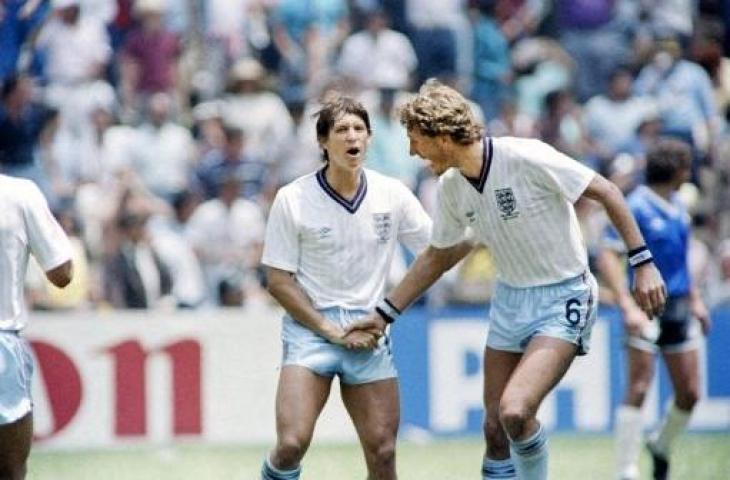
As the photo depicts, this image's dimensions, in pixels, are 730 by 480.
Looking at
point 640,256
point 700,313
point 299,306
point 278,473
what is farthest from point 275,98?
point 640,256

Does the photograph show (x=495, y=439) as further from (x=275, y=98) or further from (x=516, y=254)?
(x=275, y=98)

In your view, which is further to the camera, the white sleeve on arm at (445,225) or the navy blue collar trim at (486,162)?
the white sleeve on arm at (445,225)

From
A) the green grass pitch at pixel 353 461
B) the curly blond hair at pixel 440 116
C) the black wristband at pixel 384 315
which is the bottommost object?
the green grass pitch at pixel 353 461

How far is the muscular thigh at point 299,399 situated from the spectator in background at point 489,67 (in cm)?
973

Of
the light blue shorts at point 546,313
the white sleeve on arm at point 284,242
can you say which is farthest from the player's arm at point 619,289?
the white sleeve on arm at point 284,242

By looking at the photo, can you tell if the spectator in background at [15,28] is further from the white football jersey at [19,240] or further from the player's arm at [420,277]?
the white football jersey at [19,240]

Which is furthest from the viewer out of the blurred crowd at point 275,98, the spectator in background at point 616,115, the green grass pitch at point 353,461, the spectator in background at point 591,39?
the spectator in background at point 591,39

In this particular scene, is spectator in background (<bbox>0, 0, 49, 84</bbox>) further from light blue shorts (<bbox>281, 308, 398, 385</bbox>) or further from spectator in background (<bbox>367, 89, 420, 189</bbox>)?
light blue shorts (<bbox>281, 308, 398, 385</bbox>)

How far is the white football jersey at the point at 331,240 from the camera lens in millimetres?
9031

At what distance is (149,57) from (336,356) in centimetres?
926

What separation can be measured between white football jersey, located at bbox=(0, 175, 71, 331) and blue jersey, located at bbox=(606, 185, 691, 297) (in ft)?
14.4

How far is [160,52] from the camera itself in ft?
58.2

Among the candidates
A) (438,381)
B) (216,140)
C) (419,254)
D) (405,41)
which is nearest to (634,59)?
(405,41)

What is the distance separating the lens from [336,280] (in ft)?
29.8
